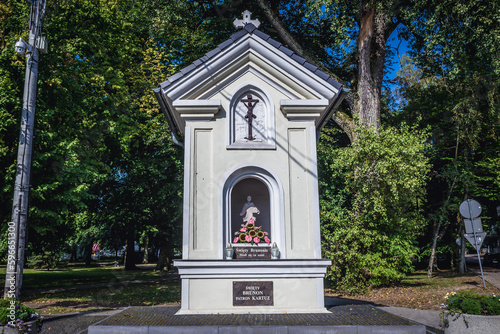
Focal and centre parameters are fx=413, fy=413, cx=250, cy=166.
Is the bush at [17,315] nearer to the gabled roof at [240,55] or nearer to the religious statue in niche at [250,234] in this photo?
the religious statue in niche at [250,234]

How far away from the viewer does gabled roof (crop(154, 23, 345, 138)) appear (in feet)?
32.4

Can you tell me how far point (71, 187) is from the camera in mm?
15969

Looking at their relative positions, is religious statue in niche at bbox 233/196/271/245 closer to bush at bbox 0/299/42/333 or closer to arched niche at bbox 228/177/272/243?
arched niche at bbox 228/177/272/243

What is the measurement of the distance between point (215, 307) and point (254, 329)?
1.77 m

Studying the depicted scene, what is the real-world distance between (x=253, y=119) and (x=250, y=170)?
1.30 metres

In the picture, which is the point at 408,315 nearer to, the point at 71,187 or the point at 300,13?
the point at 71,187

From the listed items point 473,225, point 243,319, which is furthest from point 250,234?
point 473,225

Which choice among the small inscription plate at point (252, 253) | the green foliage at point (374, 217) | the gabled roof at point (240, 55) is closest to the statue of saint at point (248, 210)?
the small inscription plate at point (252, 253)

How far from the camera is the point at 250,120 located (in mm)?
10156

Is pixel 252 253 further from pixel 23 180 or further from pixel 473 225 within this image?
pixel 473 225

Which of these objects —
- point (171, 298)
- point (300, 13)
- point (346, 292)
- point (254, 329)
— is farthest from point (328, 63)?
Result: point (254, 329)

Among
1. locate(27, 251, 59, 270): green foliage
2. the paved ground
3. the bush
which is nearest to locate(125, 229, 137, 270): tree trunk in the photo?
locate(27, 251, 59, 270): green foliage

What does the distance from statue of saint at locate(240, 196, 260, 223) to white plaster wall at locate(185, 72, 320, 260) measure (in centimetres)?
110

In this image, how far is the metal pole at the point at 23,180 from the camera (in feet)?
26.8
